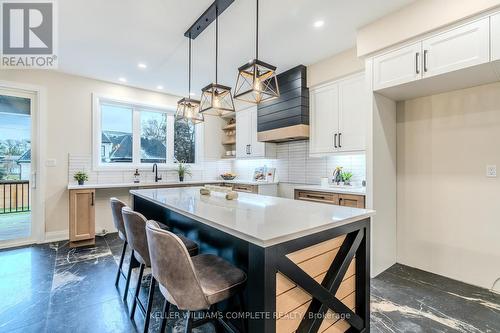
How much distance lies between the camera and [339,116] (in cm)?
341

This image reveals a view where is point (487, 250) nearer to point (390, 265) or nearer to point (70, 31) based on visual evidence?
point (390, 265)

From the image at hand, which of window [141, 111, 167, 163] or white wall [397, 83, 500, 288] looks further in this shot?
window [141, 111, 167, 163]

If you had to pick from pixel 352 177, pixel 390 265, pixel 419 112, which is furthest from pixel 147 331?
pixel 419 112

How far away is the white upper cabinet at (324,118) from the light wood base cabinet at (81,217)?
3.50 metres

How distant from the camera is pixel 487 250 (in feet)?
7.76

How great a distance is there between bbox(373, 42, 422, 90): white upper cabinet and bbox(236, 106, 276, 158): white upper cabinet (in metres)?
2.35

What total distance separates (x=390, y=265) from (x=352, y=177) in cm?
123

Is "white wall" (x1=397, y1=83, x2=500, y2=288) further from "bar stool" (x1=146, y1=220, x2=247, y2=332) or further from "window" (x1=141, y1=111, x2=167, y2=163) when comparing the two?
"window" (x1=141, y1=111, x2=167, y2=163)

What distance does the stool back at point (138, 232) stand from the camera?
1.71 m

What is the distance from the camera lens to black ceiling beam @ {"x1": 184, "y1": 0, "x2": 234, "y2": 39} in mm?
2312

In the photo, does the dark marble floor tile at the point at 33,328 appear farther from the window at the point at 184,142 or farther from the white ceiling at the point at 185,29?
the window at the point at 184,142

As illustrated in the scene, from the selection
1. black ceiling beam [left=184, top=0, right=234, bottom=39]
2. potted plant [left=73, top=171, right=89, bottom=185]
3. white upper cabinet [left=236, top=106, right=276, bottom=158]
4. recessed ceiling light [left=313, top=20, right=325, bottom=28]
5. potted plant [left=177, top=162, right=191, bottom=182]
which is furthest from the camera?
potted plant [left=177, top=162, right=191, bottom=182]

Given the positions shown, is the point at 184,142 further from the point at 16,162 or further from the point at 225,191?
the point at 225,191

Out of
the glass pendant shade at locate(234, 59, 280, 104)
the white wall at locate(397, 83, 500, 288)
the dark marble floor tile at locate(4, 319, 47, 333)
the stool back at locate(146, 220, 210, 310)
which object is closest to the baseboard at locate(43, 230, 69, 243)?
the dark marble floor tile at locate(4, 319, 47, 333)
